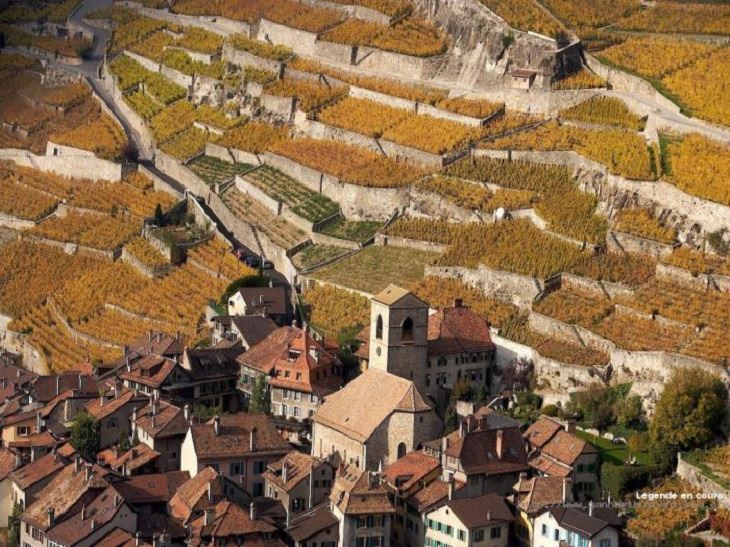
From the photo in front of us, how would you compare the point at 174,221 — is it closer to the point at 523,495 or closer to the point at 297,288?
the point at 297,288

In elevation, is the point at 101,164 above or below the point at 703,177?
below

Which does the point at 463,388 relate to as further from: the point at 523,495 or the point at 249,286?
the point at 249,286

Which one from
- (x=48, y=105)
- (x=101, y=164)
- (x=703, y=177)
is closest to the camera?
(x=703, y=177)

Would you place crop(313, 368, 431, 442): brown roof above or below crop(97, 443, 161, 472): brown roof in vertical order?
above

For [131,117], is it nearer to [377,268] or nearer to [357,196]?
[357,196]

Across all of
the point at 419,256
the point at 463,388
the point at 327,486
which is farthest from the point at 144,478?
the point at 419,256

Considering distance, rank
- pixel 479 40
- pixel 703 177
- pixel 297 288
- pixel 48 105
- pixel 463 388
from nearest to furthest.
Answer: pixel 463 388
pixel 703 177
pixel 297 288
pixel 479 40
pixel 48 105

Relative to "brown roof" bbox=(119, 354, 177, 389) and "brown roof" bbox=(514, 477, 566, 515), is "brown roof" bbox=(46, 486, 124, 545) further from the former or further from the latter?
"brown roof" bbox=(514, 477, 566, 515)

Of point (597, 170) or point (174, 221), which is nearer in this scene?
point (597, 170)

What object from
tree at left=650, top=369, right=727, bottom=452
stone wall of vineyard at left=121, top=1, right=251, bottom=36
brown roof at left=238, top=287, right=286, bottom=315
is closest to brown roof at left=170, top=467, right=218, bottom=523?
brown roof at left=238, top=287, right=286, bottom=315
